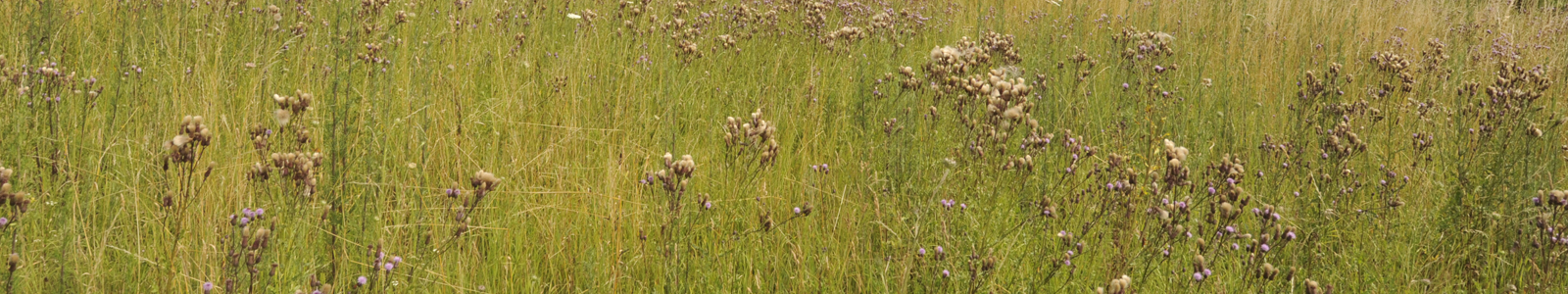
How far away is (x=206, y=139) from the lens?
1790 mm

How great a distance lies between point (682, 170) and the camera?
2074mm

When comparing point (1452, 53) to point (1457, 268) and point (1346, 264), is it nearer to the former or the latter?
point (1457, 268)

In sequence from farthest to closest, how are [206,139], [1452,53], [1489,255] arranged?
[1452,53] < [1489,255] < [206,139]

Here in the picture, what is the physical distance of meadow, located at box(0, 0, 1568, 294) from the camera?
2.19 m

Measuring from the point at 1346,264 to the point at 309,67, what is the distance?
3.28m

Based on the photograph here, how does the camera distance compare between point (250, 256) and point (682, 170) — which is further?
point (682, 170)

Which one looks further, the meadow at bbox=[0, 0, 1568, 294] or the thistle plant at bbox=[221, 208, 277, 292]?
the meadow at bbox=[0, 0, 1568, 294]

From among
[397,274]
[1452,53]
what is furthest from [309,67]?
[1452,53]

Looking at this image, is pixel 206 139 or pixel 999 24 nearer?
pixel 206 139

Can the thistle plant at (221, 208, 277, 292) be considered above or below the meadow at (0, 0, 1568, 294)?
above

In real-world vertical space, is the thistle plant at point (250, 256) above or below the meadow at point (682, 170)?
above

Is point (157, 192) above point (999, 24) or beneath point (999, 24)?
above

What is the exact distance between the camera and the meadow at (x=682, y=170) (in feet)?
7.17

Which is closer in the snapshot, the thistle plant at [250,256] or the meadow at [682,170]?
the thistle plant at [250,256]
